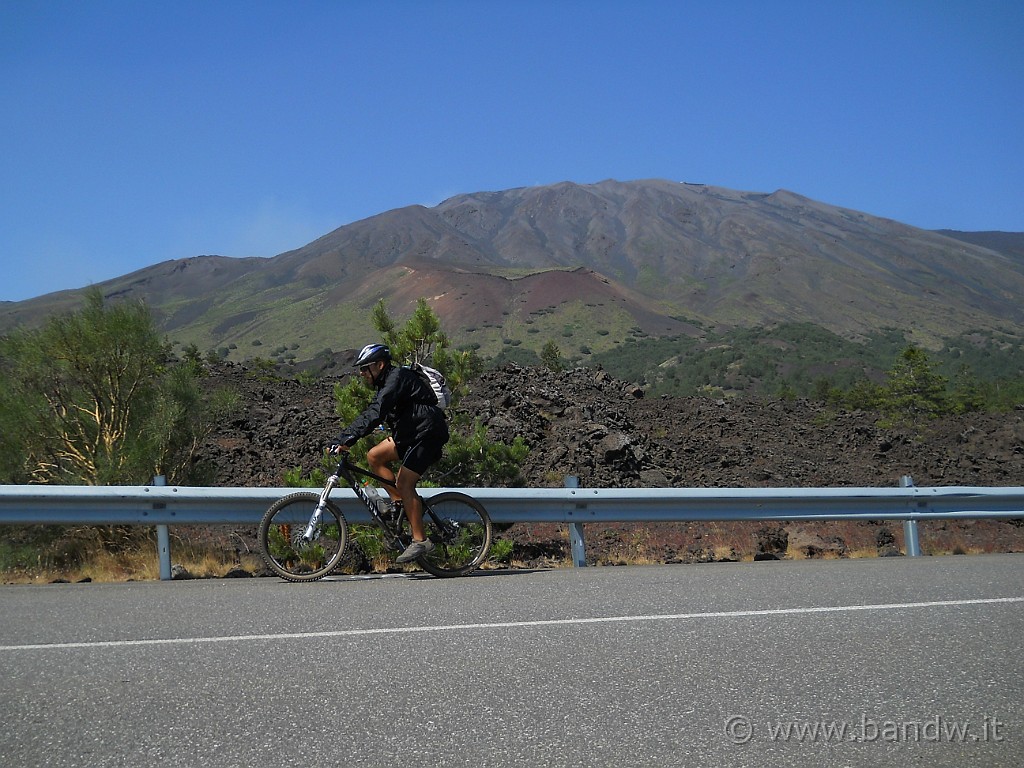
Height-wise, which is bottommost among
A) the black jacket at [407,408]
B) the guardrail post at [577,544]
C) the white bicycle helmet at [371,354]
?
the guardrail post at [577,544]

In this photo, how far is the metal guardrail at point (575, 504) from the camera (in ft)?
28.1

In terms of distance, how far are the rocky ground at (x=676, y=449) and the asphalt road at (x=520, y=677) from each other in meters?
6.02

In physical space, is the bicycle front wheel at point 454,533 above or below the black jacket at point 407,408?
below

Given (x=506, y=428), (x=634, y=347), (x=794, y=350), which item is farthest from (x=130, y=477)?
(x=634, y=347)

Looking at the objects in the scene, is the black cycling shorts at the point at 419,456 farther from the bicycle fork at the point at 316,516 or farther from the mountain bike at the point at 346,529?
the bicycle fork at the point at 316,516

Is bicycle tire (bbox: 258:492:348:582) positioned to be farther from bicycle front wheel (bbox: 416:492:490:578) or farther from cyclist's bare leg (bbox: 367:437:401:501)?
bicycle front wheel (bbox: 416:492:490:578)

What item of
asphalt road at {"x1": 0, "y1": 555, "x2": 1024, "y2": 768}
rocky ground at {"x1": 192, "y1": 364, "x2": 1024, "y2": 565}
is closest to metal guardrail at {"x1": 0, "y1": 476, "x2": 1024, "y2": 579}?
asphalt road at {"x1": 0, "y1": 555, "x2": 1024, "y2": 768}

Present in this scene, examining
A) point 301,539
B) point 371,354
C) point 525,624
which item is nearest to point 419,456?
point 371,354

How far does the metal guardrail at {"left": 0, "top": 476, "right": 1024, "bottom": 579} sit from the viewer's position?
8.56 m

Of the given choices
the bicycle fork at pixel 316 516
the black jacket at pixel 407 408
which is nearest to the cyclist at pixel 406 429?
the black jacket at pixel 407 408

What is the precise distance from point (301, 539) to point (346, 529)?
0.41m

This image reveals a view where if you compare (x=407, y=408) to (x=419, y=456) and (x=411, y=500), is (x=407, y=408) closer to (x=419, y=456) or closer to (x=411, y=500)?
(x=419, y=456)

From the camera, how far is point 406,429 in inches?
332

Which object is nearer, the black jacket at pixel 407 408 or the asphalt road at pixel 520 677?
the asphalt road at pixel 520 677
